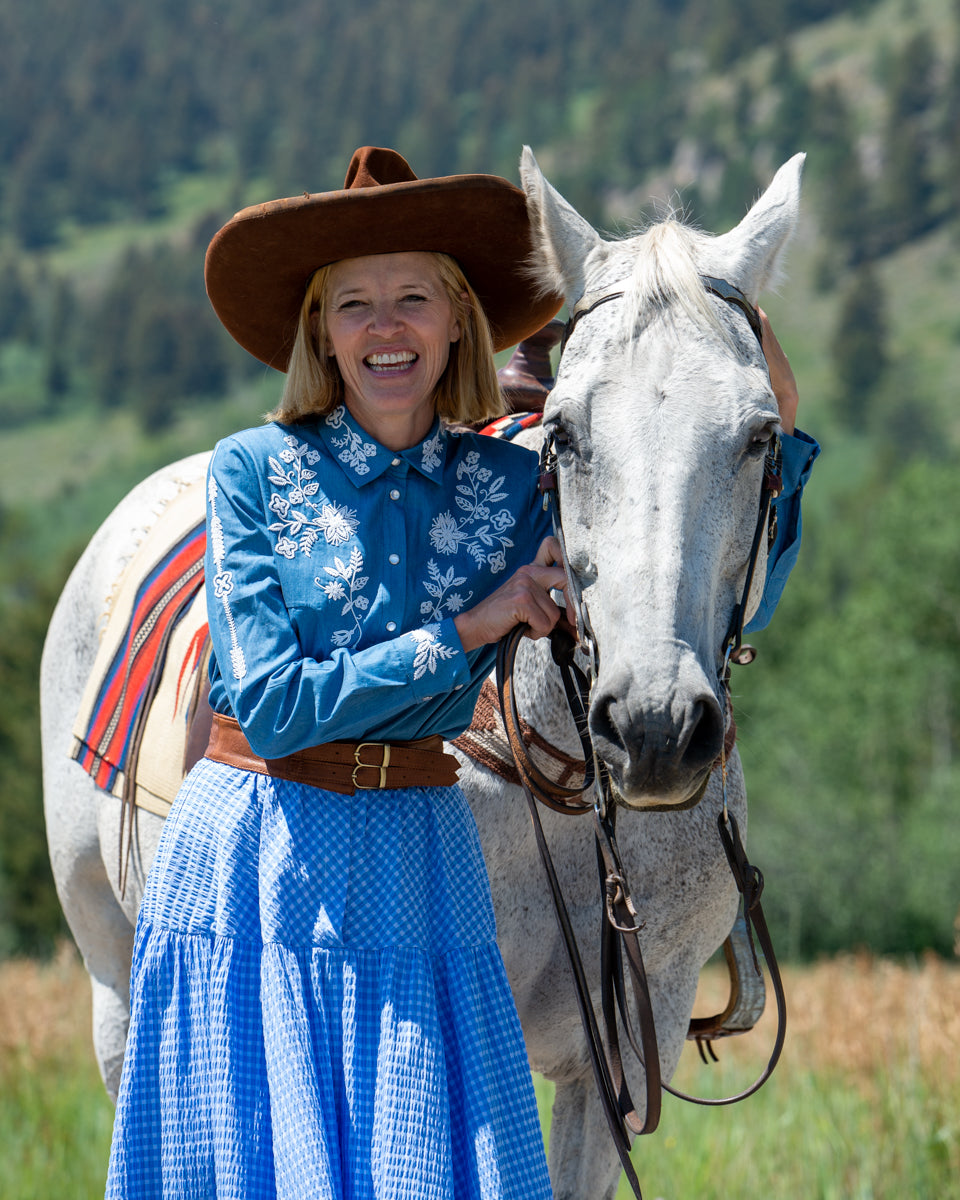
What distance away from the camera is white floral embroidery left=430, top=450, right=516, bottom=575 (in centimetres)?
237

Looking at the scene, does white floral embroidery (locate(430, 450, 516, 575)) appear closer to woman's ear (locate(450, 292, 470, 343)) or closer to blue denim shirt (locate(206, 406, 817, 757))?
blue denim shirt (locate(206, 406, 817, 757))

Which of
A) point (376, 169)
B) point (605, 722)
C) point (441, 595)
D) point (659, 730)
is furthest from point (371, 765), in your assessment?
point (376, 169)

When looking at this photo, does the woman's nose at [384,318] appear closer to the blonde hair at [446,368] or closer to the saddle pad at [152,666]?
the blonde hair at [446,368]

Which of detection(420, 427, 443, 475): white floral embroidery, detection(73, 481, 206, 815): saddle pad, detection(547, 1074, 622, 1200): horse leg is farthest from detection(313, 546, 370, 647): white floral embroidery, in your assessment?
detection(547, 1074, 622, 1200): horse leg

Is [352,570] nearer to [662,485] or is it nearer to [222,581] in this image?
[222,581]

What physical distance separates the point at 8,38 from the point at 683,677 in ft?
658

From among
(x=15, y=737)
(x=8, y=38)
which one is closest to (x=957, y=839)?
(x=15, y=737)

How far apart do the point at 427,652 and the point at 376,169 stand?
3.30 feet

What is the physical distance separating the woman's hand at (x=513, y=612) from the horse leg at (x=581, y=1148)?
118cm

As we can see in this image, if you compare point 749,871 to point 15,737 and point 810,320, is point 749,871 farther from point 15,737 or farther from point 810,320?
point 810,320

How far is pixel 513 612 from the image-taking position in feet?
7.29

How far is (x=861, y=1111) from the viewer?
4.91m

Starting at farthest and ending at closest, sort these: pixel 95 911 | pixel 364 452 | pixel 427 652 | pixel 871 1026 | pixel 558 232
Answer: pixel 871 1026 < pixel 95 911 < pixel 558 232 < pixel 364 452 < pixel 427 652

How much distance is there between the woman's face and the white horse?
10.2 inches
